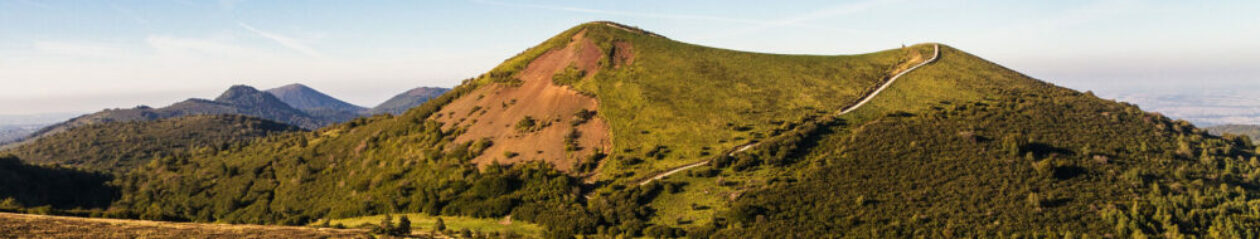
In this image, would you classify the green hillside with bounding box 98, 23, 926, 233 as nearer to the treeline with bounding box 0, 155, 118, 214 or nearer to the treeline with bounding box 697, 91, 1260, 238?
the treeline with bounding box 0, 155, 118, 214

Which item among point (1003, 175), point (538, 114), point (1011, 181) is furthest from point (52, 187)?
point (1011, 181)

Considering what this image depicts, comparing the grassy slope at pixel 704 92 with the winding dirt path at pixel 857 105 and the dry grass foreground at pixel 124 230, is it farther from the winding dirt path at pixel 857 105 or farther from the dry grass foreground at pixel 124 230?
the dry grass foreground at pixel 124 230

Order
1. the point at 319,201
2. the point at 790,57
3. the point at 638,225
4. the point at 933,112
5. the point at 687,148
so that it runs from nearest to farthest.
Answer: the point at 638,225 → the point at 687,148 → the point at 933,112 → the point at 319,201 → the point at 790,57

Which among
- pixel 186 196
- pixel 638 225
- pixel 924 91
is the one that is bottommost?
pixel 186 196

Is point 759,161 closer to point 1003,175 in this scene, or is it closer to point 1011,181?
point 1003,175

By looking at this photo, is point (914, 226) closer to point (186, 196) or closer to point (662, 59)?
point (662, 59)

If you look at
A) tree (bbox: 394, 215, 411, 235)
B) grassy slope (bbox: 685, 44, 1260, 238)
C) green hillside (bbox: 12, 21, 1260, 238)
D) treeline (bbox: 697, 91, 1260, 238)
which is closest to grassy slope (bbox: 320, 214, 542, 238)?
green hillside (bbox: 12, 21, 1260, 238)

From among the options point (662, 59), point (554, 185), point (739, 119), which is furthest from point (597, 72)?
point (554, 185)
